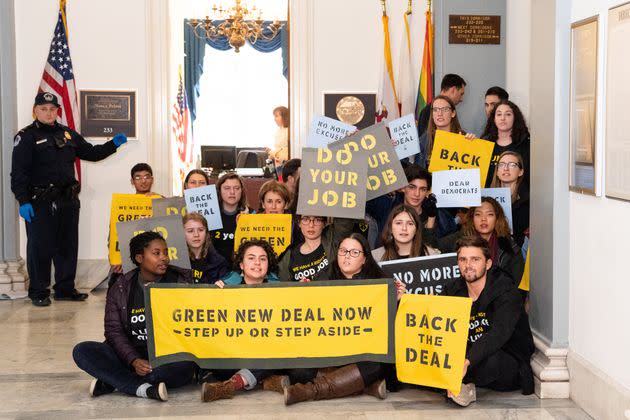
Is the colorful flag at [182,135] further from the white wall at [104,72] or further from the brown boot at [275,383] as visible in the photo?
the brown boot at [275,383]

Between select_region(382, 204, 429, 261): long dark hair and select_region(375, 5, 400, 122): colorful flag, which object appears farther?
select_region(375, 5, 400, 122): colorful flag

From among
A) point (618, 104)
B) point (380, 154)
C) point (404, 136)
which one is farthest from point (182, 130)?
point (618, 104)

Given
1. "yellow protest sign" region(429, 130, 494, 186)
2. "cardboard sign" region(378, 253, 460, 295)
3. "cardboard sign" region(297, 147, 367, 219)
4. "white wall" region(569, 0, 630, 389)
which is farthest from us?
"yellow protest sign" region(429, 130, 494, 186)

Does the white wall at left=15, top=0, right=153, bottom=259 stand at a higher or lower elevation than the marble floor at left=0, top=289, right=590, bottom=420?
higher

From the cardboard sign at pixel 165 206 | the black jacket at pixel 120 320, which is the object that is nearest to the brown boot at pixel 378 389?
the black jacket at pixel 120 320

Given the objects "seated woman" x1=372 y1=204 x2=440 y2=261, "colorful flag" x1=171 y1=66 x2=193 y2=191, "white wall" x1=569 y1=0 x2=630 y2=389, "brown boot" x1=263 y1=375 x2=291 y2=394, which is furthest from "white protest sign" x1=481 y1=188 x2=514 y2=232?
"colorful flag" x1=171 y1=66 x2=193 y2=191

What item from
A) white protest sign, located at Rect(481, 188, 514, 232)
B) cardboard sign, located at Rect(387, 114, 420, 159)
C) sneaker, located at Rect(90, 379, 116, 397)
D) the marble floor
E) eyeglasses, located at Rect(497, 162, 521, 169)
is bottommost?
the marble floor

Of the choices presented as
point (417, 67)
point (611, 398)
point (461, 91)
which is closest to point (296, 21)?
point (417, 67)

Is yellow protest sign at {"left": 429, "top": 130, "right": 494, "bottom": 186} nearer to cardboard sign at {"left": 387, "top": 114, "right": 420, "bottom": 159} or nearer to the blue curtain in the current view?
cardboard sign at {"left": 387, "top": 114, "right": 420, "bottom": 159}

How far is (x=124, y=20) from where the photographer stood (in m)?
10.2

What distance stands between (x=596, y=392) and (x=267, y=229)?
2.72 meters

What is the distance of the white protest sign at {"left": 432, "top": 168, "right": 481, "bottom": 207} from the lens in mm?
6375

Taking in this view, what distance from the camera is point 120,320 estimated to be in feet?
19.1

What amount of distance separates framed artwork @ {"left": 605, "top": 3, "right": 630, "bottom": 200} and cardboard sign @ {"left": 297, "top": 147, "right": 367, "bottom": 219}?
191cm
